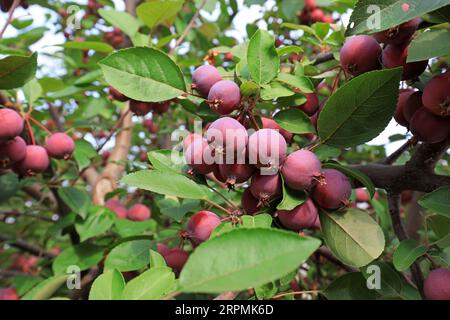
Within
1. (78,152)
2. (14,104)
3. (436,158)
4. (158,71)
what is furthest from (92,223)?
(436,158)

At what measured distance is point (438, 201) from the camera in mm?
787

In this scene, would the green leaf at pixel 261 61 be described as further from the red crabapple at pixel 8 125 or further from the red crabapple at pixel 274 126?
the red crabapple at pixel 8 125

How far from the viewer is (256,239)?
51cm

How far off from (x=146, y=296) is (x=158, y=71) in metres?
0.46

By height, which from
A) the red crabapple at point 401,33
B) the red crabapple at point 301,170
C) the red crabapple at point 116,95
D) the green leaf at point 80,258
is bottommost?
the green leaf at point 80,258

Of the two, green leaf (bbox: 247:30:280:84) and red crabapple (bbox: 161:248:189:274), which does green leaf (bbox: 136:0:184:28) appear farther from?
red crabapple (bbox: 161:248:189:274)

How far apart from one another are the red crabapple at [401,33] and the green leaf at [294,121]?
0.21m

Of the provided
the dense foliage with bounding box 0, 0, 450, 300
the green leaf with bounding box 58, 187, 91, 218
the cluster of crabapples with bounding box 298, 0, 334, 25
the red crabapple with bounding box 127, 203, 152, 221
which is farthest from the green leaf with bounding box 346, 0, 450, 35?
the cluster of crabapples with bounding box 298, 0, 334, 25

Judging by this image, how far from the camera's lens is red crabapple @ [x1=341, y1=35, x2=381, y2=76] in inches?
32.9

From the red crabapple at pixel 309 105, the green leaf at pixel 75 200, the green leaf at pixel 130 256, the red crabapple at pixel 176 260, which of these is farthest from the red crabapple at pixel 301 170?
the green leaf at pixel 75 200

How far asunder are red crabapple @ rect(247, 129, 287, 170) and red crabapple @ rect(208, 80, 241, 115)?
89 millimetres

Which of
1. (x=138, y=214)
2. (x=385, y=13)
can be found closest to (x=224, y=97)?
(x=385, y=13)

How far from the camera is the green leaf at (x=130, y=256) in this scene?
108 cm
